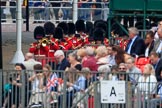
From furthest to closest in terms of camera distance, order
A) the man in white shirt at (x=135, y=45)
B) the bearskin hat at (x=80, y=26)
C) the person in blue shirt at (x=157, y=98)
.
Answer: the bearskin hat at (x=80, y=26), the man in white shirt at (x=135, y=45), the person in blue shirt at (x=157, y=98)

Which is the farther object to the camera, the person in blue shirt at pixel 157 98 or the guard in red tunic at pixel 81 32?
the guard in red tunic at pixel 81 32

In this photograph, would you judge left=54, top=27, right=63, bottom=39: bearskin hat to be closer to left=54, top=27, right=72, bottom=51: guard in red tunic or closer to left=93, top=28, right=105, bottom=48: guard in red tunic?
left=54, top=27, right=72, bottom=51: guard in red tunic

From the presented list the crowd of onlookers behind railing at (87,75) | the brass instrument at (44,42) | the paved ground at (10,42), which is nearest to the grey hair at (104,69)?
the crowd of onlookers behind railing at (87,75)

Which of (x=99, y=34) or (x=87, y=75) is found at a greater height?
(x=99, y=34)

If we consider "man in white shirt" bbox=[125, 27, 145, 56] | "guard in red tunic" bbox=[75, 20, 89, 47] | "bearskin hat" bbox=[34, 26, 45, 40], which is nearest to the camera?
"man in white shirt" bbox=[125, 27, 145, 56]

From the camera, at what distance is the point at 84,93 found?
16.3 m

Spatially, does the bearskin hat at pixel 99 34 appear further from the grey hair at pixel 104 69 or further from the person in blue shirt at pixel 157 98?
the person in blue shirt at pixel 157 98

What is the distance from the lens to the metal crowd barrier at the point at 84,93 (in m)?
15.9

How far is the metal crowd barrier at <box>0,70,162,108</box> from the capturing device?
15.9 metres

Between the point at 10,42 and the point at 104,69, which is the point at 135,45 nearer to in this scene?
the point at 104,69

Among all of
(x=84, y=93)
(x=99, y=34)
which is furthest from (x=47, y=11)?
(x=84, y=93)

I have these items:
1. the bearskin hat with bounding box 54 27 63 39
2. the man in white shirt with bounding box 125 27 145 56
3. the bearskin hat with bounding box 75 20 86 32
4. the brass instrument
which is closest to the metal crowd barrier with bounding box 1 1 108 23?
the bearskin hat with bounding box 75 20 86 32

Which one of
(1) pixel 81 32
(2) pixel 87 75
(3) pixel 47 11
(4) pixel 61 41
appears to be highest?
(3) pixel 47 11

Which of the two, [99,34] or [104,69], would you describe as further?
[99,34]
